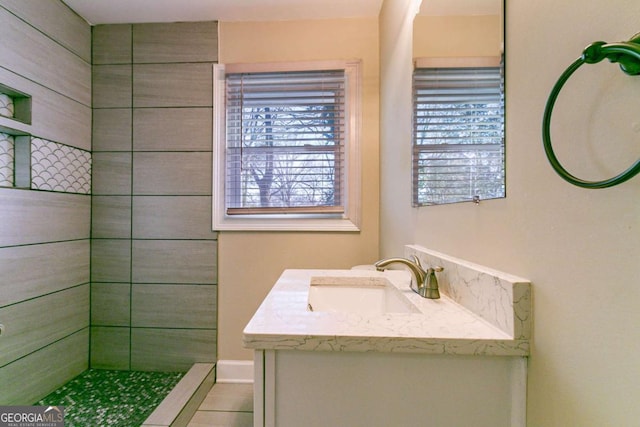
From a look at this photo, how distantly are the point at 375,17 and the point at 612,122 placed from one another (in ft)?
5.93

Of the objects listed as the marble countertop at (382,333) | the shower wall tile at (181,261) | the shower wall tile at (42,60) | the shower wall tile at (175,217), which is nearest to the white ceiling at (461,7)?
the marble countertop at (382,333)

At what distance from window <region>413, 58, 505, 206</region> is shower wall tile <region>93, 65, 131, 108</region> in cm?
187

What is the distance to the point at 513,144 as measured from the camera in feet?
1.97

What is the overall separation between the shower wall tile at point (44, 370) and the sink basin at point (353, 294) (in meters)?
1.62

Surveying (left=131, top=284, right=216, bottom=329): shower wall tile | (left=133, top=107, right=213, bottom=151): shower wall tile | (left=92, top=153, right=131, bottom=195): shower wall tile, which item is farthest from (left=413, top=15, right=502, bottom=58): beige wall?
(left=92, top=153, right=131, bottom=195): shower wall tile

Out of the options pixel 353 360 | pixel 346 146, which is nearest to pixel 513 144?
pixel 353 360

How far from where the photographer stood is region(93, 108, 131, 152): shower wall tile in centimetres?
185

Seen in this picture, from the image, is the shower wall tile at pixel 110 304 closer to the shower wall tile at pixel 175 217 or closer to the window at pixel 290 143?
the shower wall tile at pixel 175 217

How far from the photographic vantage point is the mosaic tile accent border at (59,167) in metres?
1.49

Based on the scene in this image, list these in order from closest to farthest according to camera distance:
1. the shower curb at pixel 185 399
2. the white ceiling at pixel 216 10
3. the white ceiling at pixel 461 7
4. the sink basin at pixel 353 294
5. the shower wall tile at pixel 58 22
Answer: the white ceiling at pixel 461 7 < the sink basin at pixel 353 294 < the shower curb at pixel 185 399 < the shower wall tile at pixel 58 22 < the white ceiling at pixel 216 10

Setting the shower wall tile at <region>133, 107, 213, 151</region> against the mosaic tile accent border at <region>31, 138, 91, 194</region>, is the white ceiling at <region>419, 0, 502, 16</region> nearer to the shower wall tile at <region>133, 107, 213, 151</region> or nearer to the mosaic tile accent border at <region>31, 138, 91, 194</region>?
the shower wall tile at <region>133, 107, 213, 151</region>

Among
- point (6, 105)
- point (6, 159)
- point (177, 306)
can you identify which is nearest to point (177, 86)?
point (6, 105)

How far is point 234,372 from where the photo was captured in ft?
5.95

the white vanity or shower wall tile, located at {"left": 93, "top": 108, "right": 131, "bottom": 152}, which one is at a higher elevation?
shower wall tile, located at {"left": 93, "top": 108, "right": 131, "bottom": 152}
